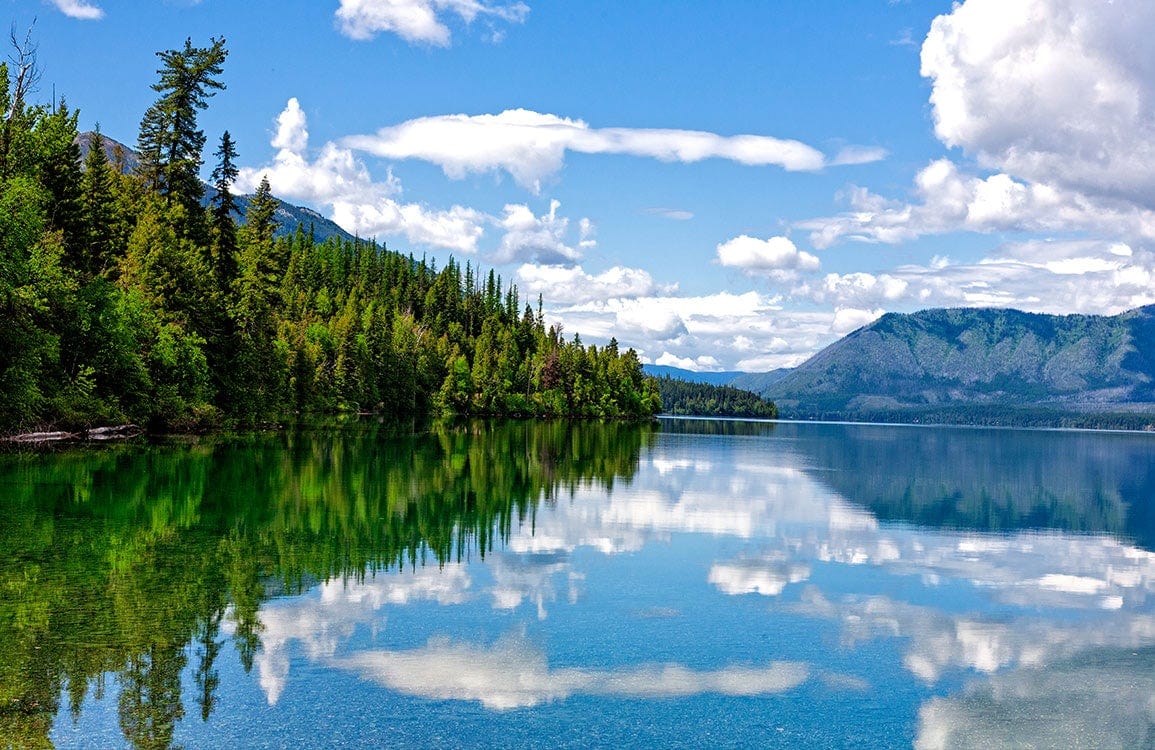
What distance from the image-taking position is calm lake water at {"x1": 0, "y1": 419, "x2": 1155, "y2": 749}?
13.4 meters

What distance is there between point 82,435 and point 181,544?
1644 inches

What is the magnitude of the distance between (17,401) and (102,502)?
23838 mm

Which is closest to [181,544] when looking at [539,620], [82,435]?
[539,620]

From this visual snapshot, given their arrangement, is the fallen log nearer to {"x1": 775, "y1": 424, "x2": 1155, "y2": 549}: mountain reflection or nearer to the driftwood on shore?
the driftwood on shore

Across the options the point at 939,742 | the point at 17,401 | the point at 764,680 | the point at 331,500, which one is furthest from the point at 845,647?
the point at 17,401

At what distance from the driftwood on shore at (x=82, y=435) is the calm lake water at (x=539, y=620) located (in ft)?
46.4

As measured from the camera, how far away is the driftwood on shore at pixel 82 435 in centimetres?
5506

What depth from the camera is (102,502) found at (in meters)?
32.3

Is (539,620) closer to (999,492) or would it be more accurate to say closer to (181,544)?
(181,544)

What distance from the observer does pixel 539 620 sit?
64.5ft

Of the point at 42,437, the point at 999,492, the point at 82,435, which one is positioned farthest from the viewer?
the point at 82,435

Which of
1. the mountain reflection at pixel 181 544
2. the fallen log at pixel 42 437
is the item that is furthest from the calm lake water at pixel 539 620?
the fallen log at pixel 42 437

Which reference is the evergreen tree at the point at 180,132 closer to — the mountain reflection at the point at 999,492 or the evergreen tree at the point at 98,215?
the evergreen tree at the point at 98,215

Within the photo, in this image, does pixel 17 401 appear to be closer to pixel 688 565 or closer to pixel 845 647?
pixel 688 565
